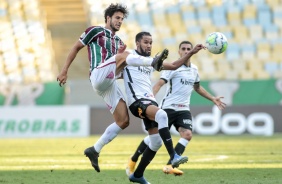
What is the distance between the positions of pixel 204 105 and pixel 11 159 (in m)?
9.80

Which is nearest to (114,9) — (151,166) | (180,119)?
(180,119)

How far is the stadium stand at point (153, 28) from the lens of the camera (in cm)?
2630

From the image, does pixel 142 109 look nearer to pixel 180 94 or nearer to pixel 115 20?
pixel 115 20

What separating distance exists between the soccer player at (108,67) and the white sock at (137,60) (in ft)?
0.94

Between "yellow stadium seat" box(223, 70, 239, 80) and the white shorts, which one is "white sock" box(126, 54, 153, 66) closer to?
the white shorts

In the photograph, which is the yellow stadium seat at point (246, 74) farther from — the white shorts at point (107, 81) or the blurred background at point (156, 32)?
the white shorts at point (107, 81)

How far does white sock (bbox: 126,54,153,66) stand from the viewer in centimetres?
731

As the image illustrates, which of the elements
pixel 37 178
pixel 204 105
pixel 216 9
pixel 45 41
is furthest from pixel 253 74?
pixel 37 178

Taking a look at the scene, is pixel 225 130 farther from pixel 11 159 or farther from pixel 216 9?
pixel 11 159

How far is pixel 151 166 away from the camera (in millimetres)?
10555

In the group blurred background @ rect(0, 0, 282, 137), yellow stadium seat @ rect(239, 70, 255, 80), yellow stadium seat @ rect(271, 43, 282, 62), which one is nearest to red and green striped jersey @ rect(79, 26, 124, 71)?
blurred background @ rect(0, 0, 282, 137)

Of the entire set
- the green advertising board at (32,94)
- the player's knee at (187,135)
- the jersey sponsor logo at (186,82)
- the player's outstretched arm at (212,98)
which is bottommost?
the green advertising board at (32,94)

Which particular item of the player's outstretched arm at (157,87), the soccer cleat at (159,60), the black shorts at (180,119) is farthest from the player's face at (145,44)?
the black shorts at (180,119)

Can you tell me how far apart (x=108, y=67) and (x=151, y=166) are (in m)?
2.82
